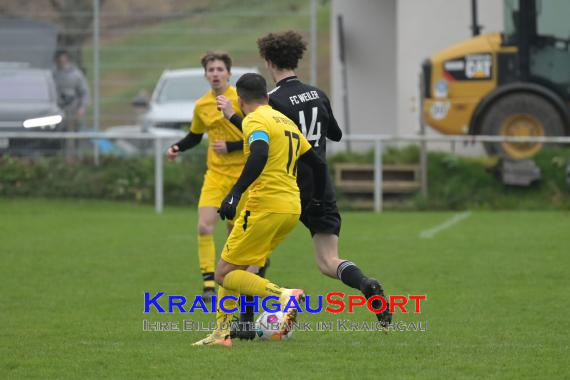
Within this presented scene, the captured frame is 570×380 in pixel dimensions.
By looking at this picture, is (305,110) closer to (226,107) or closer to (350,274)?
(226,107)

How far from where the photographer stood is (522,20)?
19344 mm

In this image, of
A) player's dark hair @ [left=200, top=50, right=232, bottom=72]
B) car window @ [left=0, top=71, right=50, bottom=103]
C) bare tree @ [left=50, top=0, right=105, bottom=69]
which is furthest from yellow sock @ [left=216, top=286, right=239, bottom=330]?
bare tree @ [left=50, top=0, right=105, bottom=69]

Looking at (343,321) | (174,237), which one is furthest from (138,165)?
(343,321)

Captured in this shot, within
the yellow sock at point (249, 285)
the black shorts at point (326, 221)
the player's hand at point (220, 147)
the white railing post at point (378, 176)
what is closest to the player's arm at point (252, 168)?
the yellow sock at point (249, 285)

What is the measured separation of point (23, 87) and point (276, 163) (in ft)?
47.9

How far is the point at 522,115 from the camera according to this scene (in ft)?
63.3

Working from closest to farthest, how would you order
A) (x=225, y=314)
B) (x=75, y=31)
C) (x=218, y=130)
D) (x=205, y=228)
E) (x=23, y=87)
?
(x=225, y=314)
(x=205, y=228)
(x=218, y=130)
(x=23, y=87)
(x=75, y=31)

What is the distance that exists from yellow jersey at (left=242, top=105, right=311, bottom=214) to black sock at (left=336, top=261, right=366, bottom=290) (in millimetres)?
652

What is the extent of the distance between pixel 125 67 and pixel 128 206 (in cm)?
512

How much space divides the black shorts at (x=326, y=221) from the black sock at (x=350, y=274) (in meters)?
0.25

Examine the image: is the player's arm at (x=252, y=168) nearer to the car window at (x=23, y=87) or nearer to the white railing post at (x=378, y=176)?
the white railing post at (x=378, y=176)

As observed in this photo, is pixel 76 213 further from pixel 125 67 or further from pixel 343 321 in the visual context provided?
pixel 343 321

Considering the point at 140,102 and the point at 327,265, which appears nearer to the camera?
the point at 327,265

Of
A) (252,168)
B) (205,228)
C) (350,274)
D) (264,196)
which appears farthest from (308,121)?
(205,228)
